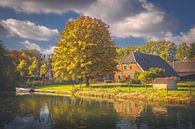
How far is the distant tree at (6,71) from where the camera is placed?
58.7 metres

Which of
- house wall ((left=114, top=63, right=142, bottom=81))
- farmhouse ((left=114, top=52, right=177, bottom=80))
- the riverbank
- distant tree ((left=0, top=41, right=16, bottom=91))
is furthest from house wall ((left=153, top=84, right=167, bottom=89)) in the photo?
distant tree ((left=0, top=41, right=16, bottom=91))

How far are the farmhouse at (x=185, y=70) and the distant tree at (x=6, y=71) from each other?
6056 cm

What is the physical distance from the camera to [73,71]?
62.9 m

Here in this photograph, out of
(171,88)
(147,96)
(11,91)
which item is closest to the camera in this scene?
(147,96)

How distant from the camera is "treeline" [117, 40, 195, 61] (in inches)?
5576

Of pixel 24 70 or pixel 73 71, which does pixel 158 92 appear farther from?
pixel 24 70

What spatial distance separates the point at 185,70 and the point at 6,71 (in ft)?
221

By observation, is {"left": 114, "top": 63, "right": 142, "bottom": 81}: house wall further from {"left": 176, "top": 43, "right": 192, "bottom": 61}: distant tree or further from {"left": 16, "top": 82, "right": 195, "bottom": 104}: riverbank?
{"left": 176, "top": 43, "right": 192, "bottom": 61}: distant tree

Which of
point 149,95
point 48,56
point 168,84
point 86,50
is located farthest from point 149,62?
point 48,56

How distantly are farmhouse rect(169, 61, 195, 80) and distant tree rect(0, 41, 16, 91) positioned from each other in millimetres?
60562

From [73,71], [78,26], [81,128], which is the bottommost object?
[81,128]

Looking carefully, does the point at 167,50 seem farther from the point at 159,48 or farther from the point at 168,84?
the point at 168,84

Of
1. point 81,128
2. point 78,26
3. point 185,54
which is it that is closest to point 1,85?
point 78,26

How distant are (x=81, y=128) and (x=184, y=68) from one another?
88713 millimetres
